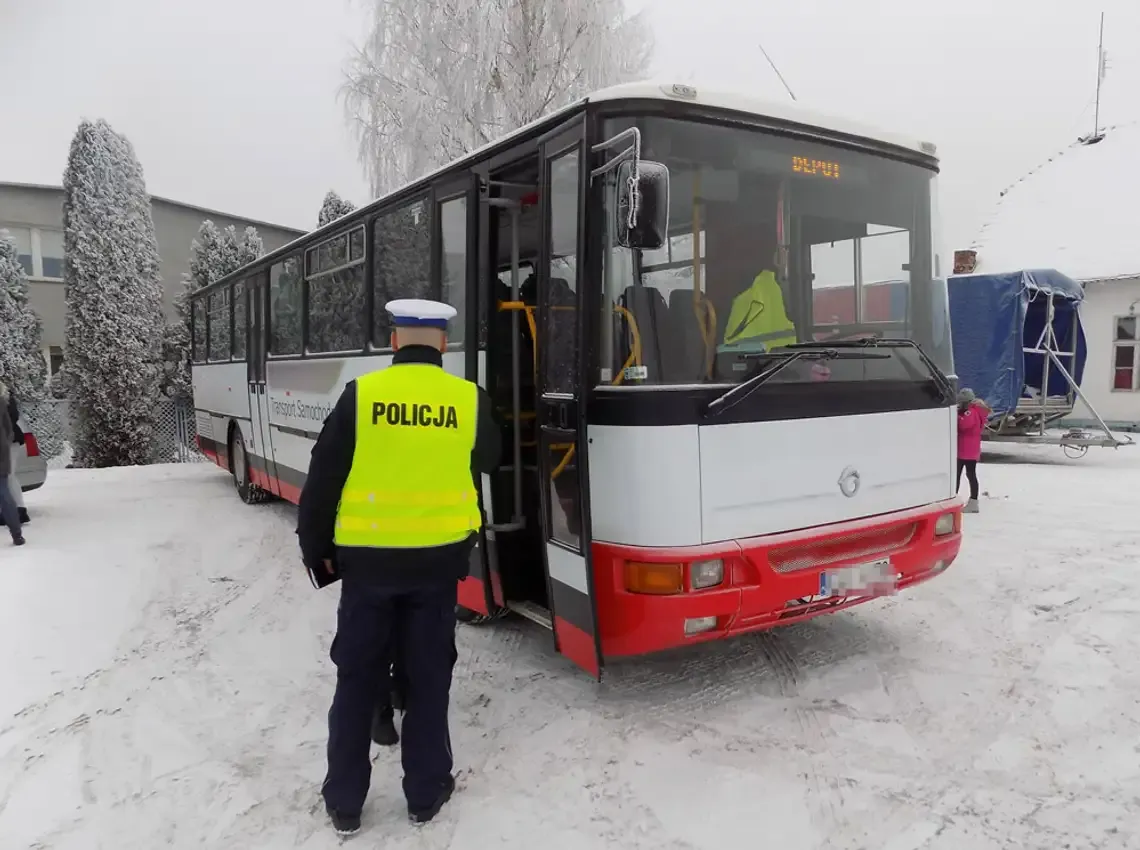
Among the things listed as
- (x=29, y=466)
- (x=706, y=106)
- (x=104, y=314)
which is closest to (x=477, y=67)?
(x=104, y=314)

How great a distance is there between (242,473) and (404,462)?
8.79m

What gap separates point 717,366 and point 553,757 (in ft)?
6.56

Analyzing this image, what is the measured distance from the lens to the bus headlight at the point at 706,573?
3.94 m

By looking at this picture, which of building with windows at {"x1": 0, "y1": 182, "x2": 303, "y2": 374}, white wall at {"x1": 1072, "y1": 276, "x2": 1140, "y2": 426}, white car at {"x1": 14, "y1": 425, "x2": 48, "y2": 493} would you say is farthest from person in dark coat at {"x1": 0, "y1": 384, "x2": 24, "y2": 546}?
white wall at {"x1": 1072, "y1": 276, "x2": 1140, "y2": 426}

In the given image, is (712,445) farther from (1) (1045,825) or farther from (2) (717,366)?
(1) (1045,825)

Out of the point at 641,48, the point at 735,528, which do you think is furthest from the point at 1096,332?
the point at 735,528

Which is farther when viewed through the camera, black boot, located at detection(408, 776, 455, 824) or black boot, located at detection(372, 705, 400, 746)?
black boot, located at detection(372, 705, 400, 746)

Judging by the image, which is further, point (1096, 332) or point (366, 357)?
point (1096, 332)

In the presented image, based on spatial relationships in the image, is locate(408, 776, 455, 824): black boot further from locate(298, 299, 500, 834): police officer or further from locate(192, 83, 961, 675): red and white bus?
locate(192, 83, 961, 675): red and white bus

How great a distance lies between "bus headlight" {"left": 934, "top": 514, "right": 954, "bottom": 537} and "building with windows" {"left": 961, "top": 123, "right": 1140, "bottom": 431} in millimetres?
16904

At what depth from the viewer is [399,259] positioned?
625 centimetres

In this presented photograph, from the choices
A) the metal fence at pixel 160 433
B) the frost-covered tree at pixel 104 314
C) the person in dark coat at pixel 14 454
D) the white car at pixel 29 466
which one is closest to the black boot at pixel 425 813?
the person in dark coat at pixel 14 454

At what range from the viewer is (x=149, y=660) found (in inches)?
211

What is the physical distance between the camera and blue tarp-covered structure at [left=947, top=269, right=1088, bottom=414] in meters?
13.6
